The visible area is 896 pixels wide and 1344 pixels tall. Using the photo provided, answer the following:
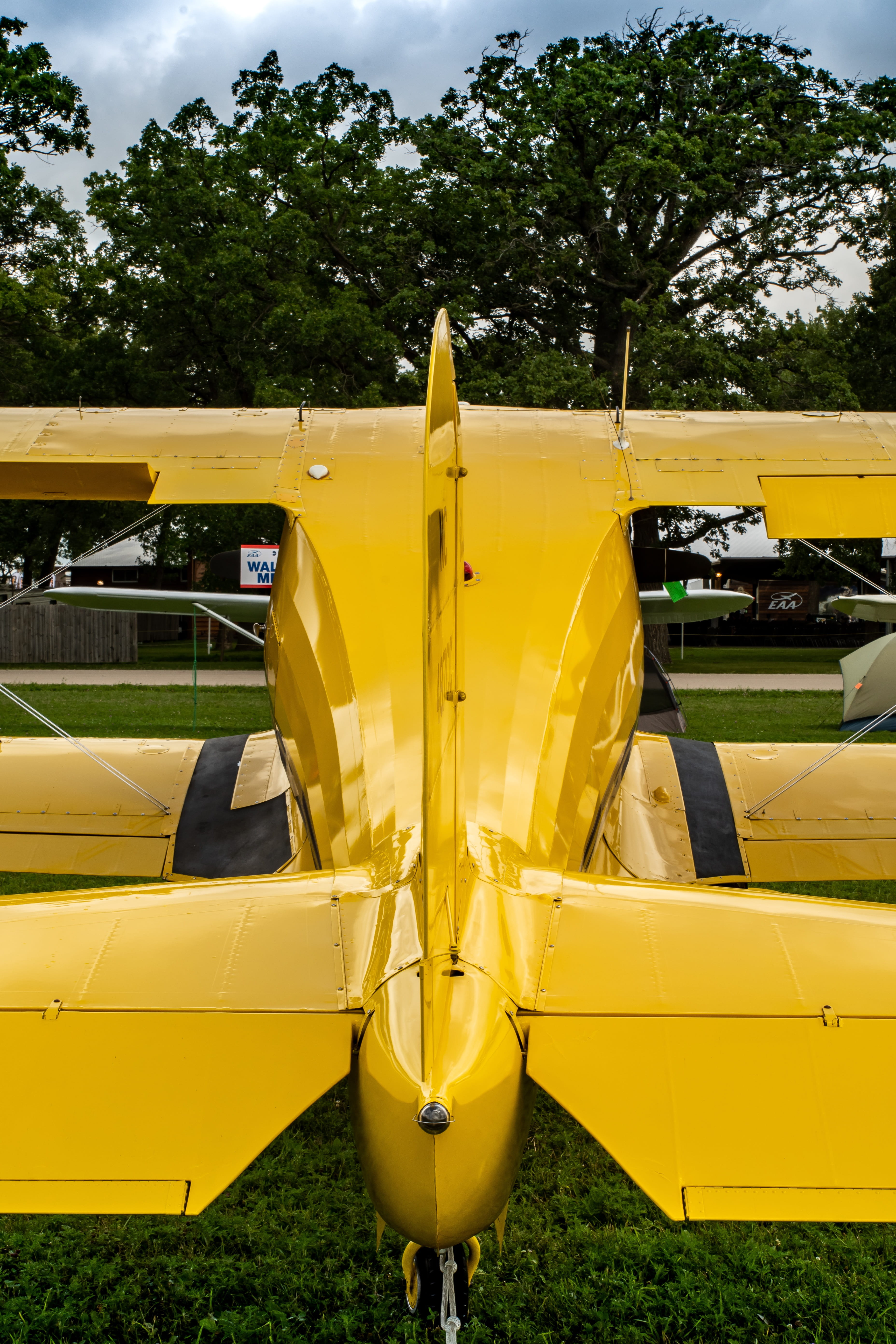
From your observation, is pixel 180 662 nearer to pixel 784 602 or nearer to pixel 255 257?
pixel 255 257

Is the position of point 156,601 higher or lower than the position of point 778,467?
lower

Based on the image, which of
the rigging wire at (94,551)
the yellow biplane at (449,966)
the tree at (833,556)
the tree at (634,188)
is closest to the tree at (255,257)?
the tree at (634,188)

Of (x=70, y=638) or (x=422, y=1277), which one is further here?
(x=70, y=638)

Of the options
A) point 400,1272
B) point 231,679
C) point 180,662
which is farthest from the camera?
point 180,662

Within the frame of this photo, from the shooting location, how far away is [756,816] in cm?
542

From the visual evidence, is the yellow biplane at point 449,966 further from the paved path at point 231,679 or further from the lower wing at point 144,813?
the paved path at point 231,679

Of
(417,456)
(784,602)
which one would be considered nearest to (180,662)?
(417,456)

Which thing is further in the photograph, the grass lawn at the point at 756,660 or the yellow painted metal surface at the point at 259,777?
the grass lawn at the point at 756,660

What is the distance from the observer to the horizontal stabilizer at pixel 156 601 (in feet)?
46.8

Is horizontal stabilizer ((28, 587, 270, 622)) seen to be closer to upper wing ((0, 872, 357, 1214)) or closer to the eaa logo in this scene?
upper wing ((0, 872, 357, 1214))

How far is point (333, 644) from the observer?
3947 millimetres

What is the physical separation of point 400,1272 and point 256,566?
1308 centimetres

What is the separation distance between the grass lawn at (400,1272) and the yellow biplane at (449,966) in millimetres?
846

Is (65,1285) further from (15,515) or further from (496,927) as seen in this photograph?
(15,515)
